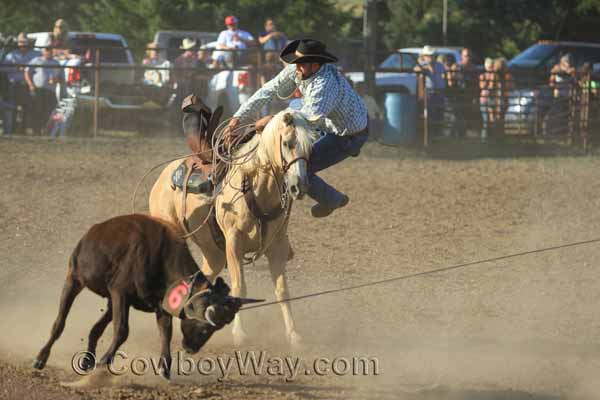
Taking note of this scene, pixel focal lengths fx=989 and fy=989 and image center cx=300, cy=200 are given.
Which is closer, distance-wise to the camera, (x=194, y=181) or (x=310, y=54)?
(x=310, y=54)

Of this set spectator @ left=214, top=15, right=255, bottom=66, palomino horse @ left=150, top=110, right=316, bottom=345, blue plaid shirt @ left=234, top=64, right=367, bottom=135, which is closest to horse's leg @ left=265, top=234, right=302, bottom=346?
palomino horse @ left=150, top=110, right=316, bottom=345

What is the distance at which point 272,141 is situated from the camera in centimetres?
627

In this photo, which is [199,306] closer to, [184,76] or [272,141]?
[272,141]

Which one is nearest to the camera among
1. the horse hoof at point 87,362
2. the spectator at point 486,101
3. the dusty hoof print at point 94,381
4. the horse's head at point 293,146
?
the dusty hoof print at point 94,381

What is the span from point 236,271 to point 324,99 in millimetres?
1297

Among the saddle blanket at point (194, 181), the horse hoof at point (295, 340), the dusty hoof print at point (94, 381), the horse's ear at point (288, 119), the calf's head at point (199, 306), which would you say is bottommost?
the horse hoof at point (295, 340)

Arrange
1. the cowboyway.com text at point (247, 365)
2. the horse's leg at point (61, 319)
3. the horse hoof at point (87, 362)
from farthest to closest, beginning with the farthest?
the cowboyway.com text at point (247, 365) → the horse hoof at point (87, 362) → the horse's leg at point (61, 319)

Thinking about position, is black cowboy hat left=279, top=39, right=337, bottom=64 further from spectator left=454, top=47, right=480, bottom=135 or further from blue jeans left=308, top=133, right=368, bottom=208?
spectator left=454, top=47, right=480, bottom=135

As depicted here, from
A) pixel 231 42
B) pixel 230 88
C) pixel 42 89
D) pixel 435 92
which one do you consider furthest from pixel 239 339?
pixel 231 42

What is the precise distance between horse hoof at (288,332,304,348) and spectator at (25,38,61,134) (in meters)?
11.7

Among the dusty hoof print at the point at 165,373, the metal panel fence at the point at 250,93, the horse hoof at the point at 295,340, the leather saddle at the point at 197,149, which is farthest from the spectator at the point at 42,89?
the dusty hoof print at the point at 165,373

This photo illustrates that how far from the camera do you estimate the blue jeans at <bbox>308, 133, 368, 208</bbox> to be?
21.9 ft

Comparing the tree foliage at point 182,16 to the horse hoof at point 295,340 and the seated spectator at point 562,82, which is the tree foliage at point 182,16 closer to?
the seated spectator at point 562,82

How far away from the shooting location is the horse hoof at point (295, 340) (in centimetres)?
650
